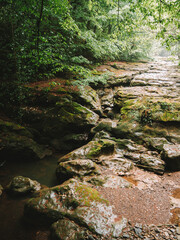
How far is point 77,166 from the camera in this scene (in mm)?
5297

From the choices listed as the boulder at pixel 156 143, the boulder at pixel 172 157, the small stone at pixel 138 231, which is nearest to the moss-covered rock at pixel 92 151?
the boulder at pixel 156 143

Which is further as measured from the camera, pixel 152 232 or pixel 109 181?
pixel 109 181

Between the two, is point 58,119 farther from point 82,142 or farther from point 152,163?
point 152,163

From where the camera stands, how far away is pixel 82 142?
8.77 metres

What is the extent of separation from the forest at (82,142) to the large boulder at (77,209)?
0.08ft

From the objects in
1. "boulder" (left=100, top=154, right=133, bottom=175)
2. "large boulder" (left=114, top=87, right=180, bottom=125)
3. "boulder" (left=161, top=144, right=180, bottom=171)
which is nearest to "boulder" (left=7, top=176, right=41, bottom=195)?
"boulder" (left=100, top=154, right=133, bottom=175)

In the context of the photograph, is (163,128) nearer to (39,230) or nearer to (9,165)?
(39,230)

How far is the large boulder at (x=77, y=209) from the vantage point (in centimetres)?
313

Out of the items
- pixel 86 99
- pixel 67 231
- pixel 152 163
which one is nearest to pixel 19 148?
pixel 67 231

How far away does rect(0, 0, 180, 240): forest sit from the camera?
11.3 ft

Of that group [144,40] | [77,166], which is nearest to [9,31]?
[77,166]

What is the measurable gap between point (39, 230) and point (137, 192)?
121 inches

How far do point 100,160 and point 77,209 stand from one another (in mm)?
2797

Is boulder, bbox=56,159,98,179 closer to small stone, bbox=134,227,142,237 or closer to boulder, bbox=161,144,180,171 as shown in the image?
small stone, bbox=134,227,142,237
